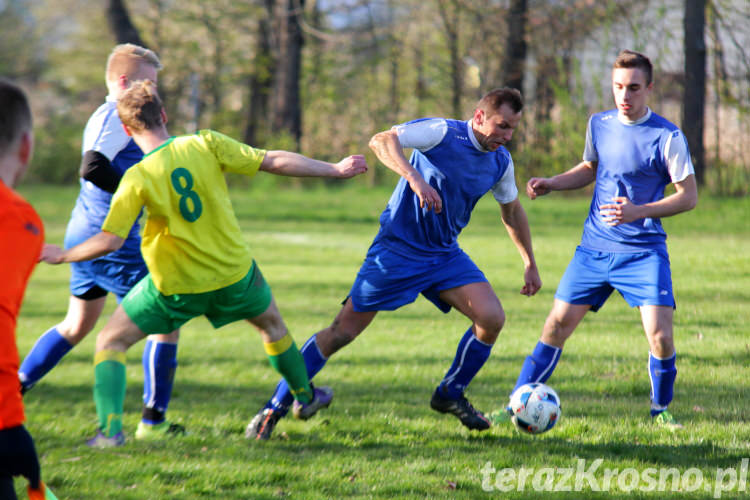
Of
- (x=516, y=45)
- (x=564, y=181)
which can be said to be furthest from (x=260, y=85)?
(x=564, y=181)

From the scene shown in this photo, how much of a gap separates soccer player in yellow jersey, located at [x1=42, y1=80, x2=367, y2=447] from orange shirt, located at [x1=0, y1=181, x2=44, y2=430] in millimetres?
1370

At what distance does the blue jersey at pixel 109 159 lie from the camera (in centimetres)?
483

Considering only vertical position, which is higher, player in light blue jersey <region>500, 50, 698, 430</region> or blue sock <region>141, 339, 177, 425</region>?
player in light blue jersey <region>500, 50, 698, 430</region>

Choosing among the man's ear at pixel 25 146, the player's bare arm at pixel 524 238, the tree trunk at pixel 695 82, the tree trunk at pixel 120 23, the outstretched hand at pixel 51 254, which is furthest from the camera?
Answer: the tree trunk at pixel 120 23

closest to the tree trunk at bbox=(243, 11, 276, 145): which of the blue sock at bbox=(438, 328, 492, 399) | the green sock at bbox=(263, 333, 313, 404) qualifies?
the blue sock at bbox=(438, 328, 492, 399)

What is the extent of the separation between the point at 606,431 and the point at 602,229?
1257 mm

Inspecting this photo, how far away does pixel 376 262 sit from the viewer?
16.4ft

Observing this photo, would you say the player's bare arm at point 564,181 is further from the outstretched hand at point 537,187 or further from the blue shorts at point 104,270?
the blue shorts at point 104,270

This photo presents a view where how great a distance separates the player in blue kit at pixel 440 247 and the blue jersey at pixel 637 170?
63 centimetres

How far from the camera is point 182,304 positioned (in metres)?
4.36

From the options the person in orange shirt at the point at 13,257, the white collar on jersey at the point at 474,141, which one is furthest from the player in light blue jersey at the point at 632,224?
the person in orange shirt at the point at 13,257

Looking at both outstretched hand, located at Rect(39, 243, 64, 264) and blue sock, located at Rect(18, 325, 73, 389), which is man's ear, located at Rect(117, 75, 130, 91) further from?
blue sock, located at Rect(18, 325, 73, 389)

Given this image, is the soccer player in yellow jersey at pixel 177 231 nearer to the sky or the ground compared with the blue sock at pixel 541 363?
nearer to the sky

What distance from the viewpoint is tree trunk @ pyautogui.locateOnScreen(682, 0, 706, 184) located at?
1633cm
